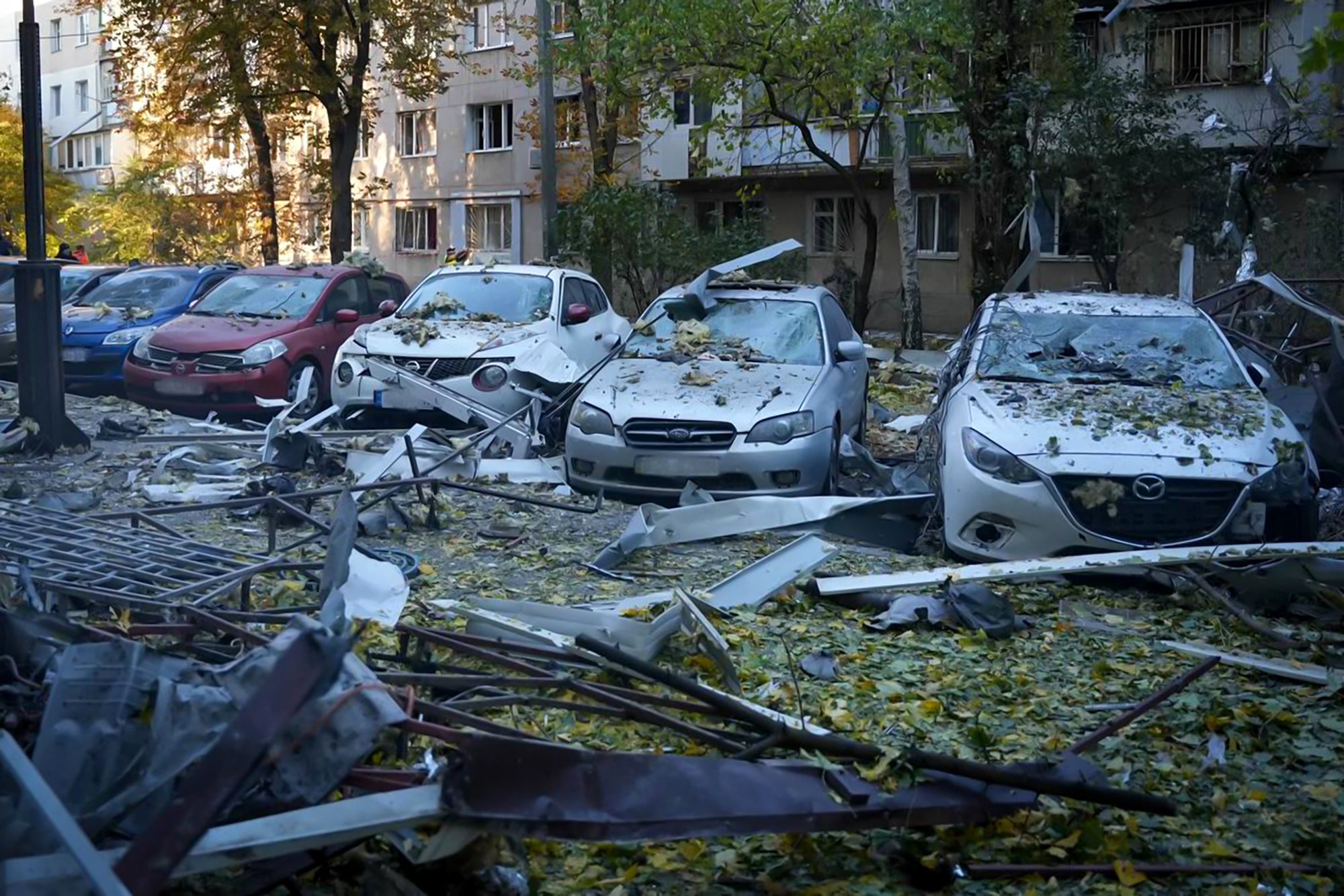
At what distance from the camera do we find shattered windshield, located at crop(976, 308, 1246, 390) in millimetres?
8812

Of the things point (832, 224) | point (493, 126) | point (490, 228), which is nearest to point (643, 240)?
point (832, 224)

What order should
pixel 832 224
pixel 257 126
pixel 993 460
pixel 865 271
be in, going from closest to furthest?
pixel 993 460 < pixel 865 271 < pixel 257 126 < pixel 832 224

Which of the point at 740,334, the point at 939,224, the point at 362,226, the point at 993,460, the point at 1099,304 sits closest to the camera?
the point at 993,460

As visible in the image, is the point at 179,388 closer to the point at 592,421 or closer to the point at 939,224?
the point at 592,421

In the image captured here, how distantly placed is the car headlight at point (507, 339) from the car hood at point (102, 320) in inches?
243

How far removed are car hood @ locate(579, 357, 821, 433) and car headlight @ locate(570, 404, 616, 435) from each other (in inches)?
1.8

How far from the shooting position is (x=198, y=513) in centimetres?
910

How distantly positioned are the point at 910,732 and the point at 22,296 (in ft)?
29.8

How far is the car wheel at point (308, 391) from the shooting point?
1345cm

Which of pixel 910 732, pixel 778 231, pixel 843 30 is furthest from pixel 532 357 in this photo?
pixel 778 231

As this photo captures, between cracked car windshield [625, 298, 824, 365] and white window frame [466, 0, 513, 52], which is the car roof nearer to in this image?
cracked car windshield [625, 298, 824, 365]

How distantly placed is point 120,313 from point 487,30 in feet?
91.7

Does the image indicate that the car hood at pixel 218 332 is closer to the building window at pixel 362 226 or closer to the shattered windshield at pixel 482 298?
the shattered windshield at pixel 482 298

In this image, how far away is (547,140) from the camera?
26625 mm
